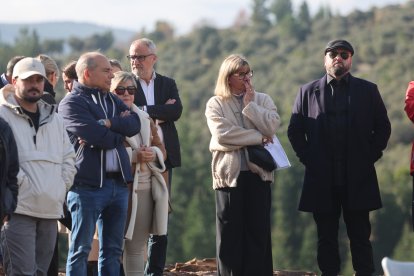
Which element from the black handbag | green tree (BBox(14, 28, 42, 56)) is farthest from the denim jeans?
green tree (BBox(14, 28, 42, 56))

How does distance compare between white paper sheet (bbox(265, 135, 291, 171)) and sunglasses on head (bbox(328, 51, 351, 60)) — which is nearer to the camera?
white paper sheet (bbox(265, 135, 291, 171))

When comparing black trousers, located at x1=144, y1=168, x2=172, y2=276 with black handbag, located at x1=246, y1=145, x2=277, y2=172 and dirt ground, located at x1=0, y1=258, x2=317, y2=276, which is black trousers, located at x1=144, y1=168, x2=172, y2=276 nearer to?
black handbag, located at x1=246, y1=145, x2=277, y2=172

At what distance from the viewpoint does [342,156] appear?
9.57 meters

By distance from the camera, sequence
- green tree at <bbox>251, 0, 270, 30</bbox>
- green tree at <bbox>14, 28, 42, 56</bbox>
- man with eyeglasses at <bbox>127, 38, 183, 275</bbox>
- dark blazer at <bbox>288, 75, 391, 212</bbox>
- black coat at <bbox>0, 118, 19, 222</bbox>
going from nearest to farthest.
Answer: black coat at <bbox>0, 118, 19, 222</bbox> < dark blazer at <bbox>288, 75, 391, 212</bbox> < man with eyeglasses at <bbox>127, 38, 183, 275</bbox> < green tree at <bbox>14, 28, 42, 56</bbox> < green tree at <bbox>251, 0, 270, 30</bbox>

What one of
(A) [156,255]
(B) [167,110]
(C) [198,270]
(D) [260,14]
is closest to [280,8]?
(D) [260,14]

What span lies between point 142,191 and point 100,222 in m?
0.54

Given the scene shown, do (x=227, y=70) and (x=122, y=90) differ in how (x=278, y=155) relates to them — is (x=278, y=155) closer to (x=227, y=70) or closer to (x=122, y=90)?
(x=227, y=70)

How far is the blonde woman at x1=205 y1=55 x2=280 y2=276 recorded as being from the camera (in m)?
9.37

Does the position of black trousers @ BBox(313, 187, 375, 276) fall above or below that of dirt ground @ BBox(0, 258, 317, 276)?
above

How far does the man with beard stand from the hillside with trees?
2477 cm

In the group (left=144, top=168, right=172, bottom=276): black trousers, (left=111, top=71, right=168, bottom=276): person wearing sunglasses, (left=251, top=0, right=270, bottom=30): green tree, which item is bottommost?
(left=144, top=168, right=172, bottom=276): black trousers

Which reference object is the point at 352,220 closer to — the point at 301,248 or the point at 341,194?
the point at 341,194

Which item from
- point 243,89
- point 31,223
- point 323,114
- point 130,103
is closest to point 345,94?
point 323,114

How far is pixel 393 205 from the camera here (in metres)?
61.4
